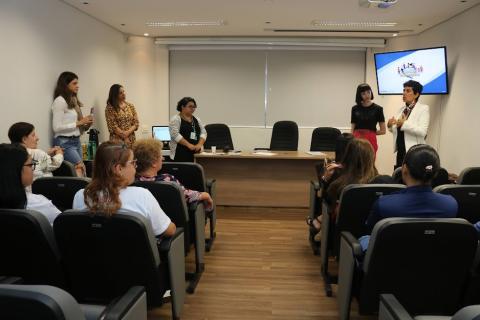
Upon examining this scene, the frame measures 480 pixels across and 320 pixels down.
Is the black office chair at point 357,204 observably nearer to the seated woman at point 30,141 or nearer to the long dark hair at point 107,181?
the long dark hair at point 107,181

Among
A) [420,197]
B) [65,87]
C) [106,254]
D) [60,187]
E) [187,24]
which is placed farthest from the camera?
[187,24]

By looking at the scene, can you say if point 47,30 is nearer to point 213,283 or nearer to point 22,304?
point 213,283

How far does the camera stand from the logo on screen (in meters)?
5.99

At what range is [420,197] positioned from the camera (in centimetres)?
203

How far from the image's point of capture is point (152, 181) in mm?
2697

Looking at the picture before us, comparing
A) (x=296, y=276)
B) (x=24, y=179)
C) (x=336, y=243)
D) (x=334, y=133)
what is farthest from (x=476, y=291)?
(x=334, y=133)

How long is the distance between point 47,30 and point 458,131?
536 centimetres

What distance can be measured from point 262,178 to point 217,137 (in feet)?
3.99

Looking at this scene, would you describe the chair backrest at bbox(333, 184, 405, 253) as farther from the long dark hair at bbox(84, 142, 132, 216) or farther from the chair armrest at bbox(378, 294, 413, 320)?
A: the long dark hair at bbox(84, 142, 132, 216)

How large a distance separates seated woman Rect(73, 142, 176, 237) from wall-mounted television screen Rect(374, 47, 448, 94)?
4.87 meters

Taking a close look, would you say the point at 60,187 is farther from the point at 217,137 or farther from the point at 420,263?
the point at 217,137

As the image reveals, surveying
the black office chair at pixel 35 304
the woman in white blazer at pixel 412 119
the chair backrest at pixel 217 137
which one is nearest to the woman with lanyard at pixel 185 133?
the chair backrest at pixel 217 137

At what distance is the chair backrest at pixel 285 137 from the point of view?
6.44 metres

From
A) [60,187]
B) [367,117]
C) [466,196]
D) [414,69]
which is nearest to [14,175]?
[60,187]
